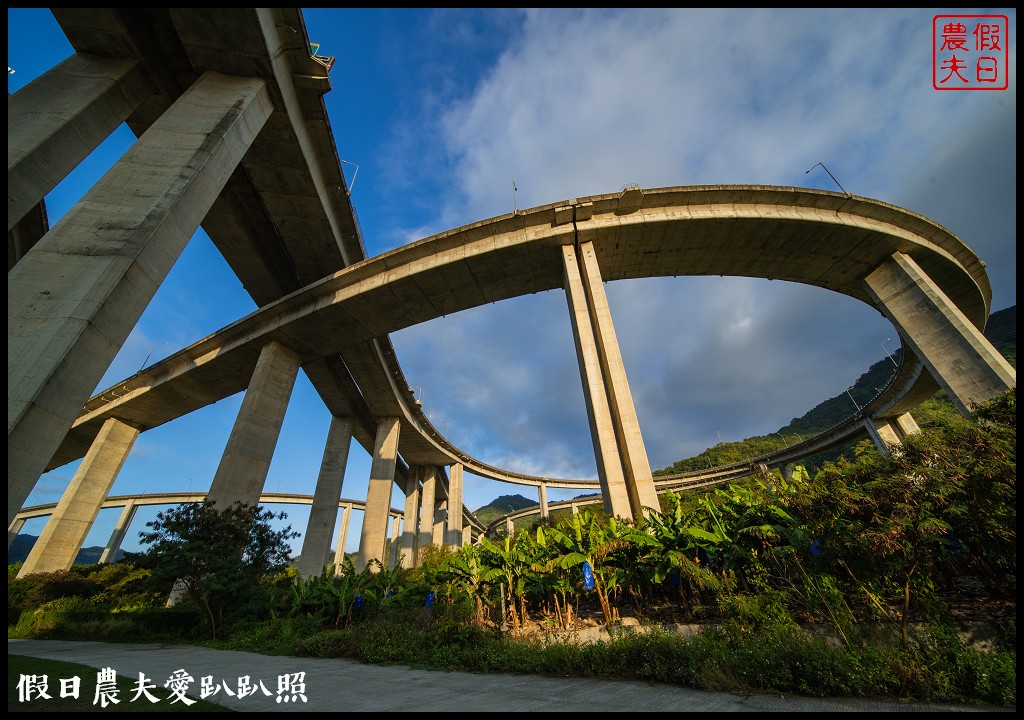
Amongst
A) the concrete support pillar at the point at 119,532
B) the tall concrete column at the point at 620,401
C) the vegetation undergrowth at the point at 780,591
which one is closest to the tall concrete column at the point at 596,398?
the tall concrete column at the point at 620,401

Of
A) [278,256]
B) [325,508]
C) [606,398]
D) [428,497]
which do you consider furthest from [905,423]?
[278,256]

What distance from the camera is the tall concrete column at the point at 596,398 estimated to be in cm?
1165

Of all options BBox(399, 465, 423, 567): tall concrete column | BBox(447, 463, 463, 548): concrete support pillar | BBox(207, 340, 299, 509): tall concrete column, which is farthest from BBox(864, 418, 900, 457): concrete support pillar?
BBox(207, 340, 299, 509): tall concrete column

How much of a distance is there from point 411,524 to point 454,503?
19.6ft

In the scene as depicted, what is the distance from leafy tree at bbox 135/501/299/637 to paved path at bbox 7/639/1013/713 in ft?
17.4

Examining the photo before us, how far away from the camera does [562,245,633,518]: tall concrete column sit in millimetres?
11648

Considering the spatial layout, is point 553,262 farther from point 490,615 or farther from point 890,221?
point 890,221

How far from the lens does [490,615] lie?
26.7 ft

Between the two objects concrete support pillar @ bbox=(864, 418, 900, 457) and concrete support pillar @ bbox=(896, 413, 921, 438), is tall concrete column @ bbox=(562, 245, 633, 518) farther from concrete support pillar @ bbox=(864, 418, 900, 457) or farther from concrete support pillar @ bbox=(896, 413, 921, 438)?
concrete support pillar @ bbox=(896, 413, 921, 438)

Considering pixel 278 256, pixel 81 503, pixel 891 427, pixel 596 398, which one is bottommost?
pixel 596 398

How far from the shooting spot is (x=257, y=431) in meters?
17.0

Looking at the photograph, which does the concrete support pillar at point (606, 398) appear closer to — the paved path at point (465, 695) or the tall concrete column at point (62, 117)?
the paved path at point (465, 695)

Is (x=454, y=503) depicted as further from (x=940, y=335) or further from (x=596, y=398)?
(x=940, y=335)

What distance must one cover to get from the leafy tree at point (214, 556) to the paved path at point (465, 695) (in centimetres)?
531
